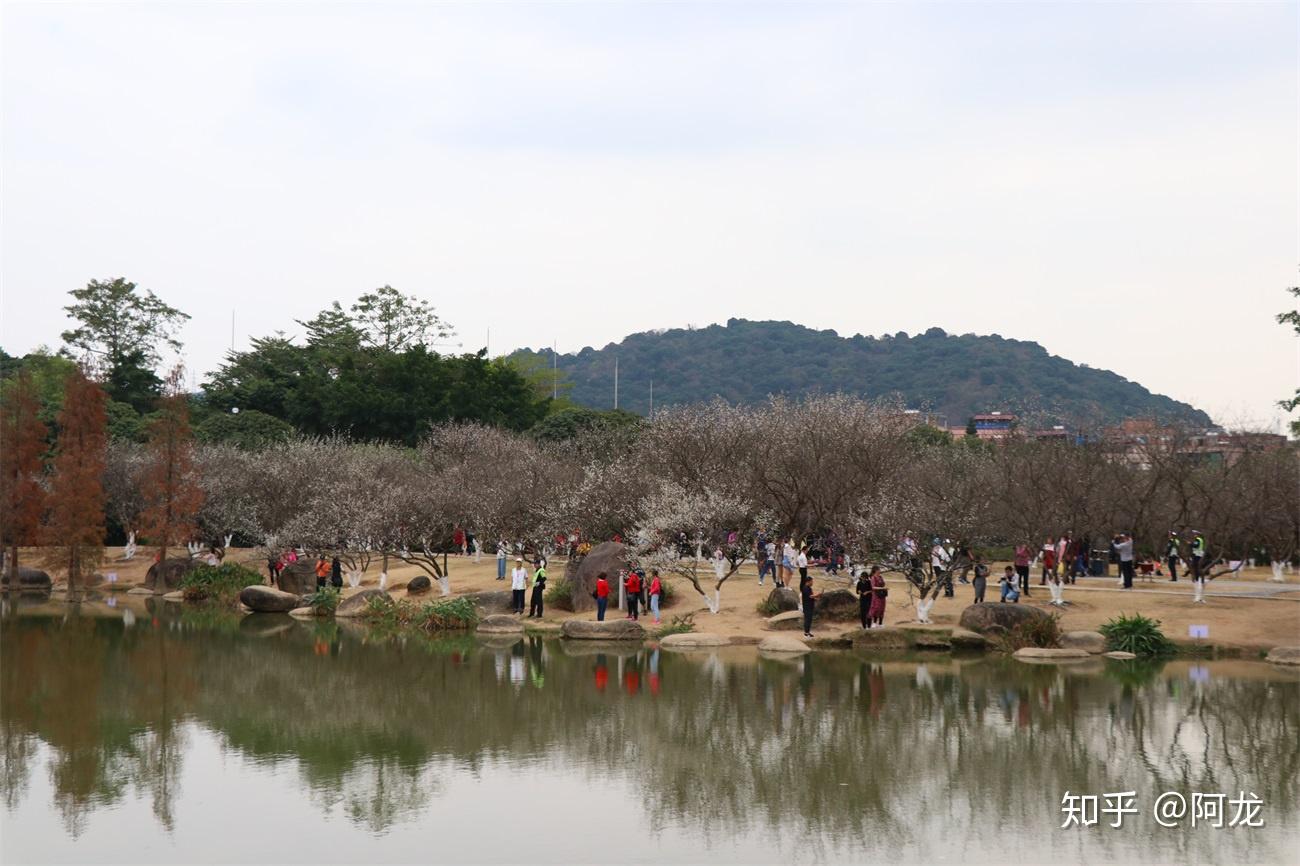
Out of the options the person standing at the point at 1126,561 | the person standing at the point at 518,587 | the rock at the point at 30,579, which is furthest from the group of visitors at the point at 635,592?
the rock at the point at 30,579

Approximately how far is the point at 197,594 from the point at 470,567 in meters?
10.6

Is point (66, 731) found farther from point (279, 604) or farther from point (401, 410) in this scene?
point (401, 410)

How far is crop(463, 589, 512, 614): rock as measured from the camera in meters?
41.8

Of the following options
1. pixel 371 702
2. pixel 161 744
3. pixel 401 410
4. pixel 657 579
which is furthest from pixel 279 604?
pixel 401 410

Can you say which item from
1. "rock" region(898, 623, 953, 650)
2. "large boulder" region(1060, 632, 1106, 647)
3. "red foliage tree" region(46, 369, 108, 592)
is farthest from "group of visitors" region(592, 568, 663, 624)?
"red foliage tree" region(46, 369, 108, 592)

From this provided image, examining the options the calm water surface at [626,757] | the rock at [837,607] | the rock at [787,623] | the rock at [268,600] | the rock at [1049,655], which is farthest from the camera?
the rock at [268,600]

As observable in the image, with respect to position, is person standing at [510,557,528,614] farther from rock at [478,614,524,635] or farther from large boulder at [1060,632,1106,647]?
large boulder at [1060,632,1106,647]

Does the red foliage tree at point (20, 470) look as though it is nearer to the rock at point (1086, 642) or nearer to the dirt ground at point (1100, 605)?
the dirt ground at point (1100, 605)

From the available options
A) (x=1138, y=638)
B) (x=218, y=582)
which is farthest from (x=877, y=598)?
(x=218, y=582)

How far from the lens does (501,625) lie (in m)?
38.8

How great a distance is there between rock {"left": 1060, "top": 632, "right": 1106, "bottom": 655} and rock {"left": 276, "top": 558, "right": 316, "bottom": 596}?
2953cm

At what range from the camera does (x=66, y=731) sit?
76.7 ft

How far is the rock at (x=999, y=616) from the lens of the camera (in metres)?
33.6

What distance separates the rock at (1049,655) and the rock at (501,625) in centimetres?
1469
